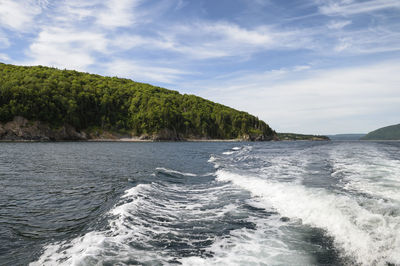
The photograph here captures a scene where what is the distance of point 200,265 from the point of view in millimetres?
5449

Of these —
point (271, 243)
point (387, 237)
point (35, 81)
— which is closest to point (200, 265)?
point (271, 243)

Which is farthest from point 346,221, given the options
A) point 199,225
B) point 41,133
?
point 41,133

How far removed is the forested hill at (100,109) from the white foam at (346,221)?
347 ft

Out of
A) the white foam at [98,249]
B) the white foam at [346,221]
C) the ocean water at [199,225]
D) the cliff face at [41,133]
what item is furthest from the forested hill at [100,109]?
the white foam at [346,221]

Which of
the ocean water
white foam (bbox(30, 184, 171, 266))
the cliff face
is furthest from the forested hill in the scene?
white foam (bbox(30, 184, 171, 266))

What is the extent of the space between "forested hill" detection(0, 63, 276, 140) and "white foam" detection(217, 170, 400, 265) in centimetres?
10567

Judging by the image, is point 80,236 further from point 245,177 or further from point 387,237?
point 245,177

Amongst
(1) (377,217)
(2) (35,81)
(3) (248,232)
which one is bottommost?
(3) (248,232)

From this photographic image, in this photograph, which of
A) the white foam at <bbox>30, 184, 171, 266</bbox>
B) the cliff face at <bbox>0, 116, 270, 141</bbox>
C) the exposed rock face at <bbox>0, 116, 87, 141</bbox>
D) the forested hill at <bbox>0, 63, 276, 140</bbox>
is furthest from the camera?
the forested hill at <bbox>0, 63, 276, 140</bbox>

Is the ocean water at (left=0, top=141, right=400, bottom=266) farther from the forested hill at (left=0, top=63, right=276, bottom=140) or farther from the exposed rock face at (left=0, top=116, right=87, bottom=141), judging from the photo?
the forested hill at (left=0, top=63, right=276, bottom=140)

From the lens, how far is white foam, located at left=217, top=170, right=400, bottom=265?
227 inches

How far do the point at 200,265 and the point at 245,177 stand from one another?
1216cm

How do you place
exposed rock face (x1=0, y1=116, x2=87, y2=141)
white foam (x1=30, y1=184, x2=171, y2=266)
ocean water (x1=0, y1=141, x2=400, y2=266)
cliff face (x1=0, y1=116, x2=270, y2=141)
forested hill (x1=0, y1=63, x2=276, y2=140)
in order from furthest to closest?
forested hill (x1=0, y1=63, x2=276, y2=140)
cliff face (x1=0, y1=116, x2=270, y2=141)
exposed rock face (x1=0, y1=116, x2=87, y2=141)
ocean water (x1=0, y1=141, x2=400, y2=266)
white foam (x1=30, y1=184, x2=171, y2=266)

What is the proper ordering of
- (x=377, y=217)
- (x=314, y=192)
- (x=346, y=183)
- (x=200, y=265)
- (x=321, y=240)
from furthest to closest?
(x=346, y=183)
(x=314, y=192)
(x=377, y=217)
(x=321, y=240)
(x=200, y=265)
